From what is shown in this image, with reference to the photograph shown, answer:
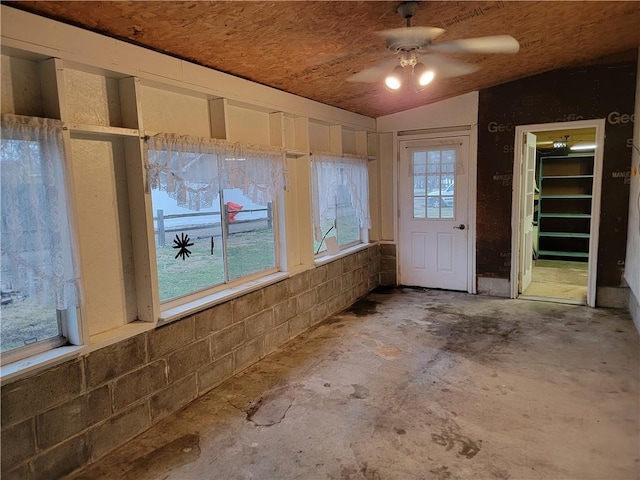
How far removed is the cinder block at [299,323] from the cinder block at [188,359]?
3.59 ft

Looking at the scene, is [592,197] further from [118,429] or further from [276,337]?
[118,429]

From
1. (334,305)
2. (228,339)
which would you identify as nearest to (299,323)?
(334,305)

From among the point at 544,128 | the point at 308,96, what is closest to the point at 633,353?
the point at 544,128

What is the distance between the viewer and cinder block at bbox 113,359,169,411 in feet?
7.93

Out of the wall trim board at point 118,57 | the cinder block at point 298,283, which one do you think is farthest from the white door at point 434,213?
the wall trim board at point 118,57

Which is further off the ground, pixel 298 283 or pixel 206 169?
pixel 206 169

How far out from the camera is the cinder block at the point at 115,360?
2.28 m

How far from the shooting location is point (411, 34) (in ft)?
8.31

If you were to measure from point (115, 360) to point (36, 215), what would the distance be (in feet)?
3.00

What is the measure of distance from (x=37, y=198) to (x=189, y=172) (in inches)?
39.0

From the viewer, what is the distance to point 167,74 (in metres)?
2.63

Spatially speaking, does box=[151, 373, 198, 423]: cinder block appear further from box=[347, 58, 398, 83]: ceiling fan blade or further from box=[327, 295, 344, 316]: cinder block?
box=[347, 58, 398, 83]: ceiling fan blade

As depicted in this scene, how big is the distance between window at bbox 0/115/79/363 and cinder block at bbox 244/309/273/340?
1467 millimetres

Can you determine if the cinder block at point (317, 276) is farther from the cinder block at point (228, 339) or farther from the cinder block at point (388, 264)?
the cinder block at point (388, 264)
